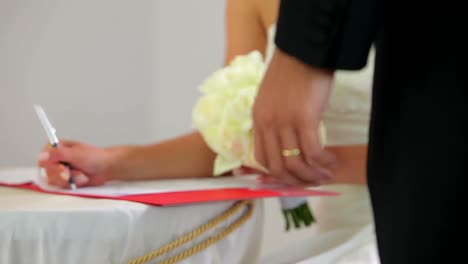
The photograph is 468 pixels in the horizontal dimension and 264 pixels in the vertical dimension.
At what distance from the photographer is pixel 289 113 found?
344 mm

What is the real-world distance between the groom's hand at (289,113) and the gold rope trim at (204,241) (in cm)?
7

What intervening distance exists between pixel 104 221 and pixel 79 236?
0.02 meters

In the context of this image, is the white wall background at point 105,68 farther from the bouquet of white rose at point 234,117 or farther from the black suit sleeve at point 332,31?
the black suit sleeve at point 332,31

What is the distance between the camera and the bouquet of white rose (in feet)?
1.97

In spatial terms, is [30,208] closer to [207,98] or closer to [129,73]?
[207,98]

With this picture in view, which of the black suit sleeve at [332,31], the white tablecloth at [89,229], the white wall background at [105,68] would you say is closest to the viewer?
the black suit sleeve at [332,31]

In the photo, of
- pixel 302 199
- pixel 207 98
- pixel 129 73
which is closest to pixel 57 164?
pixel 207 98

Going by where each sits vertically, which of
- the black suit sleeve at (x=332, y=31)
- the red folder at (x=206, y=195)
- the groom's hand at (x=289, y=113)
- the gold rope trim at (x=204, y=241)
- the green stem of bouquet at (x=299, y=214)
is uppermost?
the black suit sleeve at (x=332, y=31)

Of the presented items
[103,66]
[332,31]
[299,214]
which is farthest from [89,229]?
[103,66]

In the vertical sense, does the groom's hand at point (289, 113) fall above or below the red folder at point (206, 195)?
above

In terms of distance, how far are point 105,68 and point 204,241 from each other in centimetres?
108

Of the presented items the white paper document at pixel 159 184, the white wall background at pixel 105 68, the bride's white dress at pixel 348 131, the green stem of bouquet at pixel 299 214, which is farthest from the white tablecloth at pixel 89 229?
the white wall background at pixel 105 68

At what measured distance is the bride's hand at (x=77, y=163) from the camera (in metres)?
0.64

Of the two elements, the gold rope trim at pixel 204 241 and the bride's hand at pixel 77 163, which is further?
the bride's hand at pixel 77 163
